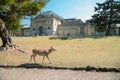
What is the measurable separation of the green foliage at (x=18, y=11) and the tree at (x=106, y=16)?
26317 mm

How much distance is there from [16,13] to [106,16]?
97.1 ft

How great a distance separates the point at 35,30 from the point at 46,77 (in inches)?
3231

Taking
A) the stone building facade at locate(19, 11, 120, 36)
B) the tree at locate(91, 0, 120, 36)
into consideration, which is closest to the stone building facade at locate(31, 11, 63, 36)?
the stone building facade at locate(19, 11, 120, 36)

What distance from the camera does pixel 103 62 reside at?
16891 mm

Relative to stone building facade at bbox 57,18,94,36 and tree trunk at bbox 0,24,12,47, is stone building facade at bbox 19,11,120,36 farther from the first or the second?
tree trunk at bbox 0,24,12,47

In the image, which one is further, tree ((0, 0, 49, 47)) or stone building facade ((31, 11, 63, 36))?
stone building facade ((31, 11, 63, 36))

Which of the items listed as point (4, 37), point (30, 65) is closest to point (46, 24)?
point (4, 37)

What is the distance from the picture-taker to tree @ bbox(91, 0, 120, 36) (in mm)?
49156

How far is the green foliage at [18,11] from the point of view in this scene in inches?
873

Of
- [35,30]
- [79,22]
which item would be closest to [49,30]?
[35,30]

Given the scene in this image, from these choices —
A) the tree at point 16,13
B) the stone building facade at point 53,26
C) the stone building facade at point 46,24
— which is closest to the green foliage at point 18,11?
the tree at point 16,13

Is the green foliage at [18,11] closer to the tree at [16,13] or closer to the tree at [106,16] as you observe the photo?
the tree at [16,13]

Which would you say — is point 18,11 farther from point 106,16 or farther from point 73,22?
point 73,22

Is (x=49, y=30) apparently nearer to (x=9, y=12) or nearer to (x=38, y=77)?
(x=9, y=12)
